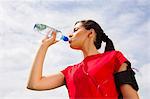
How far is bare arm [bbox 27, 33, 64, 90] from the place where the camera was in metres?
4.13

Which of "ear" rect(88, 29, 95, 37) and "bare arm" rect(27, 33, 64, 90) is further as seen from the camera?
"ear" rect(88, 29, 95, 37)

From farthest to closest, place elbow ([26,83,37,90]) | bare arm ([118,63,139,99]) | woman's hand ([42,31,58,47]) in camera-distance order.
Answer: woman's hand ([42,31,58,47]) → elbow ([26,83,37,90]) → bare arm ([118,63,139,99])

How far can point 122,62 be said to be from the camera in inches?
151

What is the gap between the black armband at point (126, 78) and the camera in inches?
148

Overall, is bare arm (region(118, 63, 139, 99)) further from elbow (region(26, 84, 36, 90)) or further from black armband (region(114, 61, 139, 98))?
elbow (region(26, 84, 36, 90))

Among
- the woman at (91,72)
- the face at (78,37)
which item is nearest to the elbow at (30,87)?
the woman at (91,72)

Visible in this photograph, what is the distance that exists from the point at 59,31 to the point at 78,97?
119cm

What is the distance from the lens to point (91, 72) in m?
3.86

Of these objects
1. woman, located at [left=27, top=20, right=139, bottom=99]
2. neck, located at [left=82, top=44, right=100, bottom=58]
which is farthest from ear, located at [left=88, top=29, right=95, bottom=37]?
neck, located at [left=82, top=44, right=100, bottom=58]

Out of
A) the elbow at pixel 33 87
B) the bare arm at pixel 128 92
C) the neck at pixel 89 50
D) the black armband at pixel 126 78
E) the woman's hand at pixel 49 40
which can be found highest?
the woman's hand at pixel 49 40

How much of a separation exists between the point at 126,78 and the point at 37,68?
3.36 ft

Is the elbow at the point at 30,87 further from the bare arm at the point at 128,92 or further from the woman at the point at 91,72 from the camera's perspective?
the bare arm at the point at 128,92

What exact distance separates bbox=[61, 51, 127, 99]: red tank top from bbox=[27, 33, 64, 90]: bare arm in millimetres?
196

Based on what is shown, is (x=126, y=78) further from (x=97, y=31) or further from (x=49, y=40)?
(x=49, y=40)
